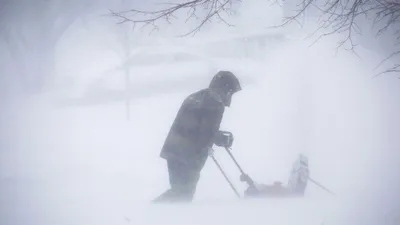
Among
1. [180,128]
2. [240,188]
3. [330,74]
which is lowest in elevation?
[240,188]

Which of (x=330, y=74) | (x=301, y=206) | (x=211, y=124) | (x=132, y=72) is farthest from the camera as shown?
(x=132, y=72)

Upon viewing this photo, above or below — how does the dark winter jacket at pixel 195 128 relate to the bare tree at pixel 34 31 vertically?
below

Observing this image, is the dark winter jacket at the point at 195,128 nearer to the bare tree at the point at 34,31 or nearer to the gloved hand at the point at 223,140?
the gloved hand at the point at 223,140

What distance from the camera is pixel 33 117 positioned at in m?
10.2

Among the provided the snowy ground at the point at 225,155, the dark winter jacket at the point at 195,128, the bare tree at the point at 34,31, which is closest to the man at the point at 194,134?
the dark winter jacket at the point at 195,128

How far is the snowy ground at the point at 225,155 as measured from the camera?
125 inches

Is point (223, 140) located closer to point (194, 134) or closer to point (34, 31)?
point (194, 134)

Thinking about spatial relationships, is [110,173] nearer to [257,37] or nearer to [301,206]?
[301,206]

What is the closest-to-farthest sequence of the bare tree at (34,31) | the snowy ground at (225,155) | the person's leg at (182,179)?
the snowy ground at (225,155) < the person's leg at (182,179) < the bare tree at (34,31)

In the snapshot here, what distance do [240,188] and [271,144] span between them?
3114 mm

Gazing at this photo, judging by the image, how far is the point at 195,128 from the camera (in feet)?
11.6

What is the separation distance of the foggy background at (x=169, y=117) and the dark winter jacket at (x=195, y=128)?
2.10ft

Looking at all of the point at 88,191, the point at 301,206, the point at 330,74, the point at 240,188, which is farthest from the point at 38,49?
the point at 330,74

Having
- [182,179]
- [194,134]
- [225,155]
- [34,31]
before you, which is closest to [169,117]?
[225,155]
